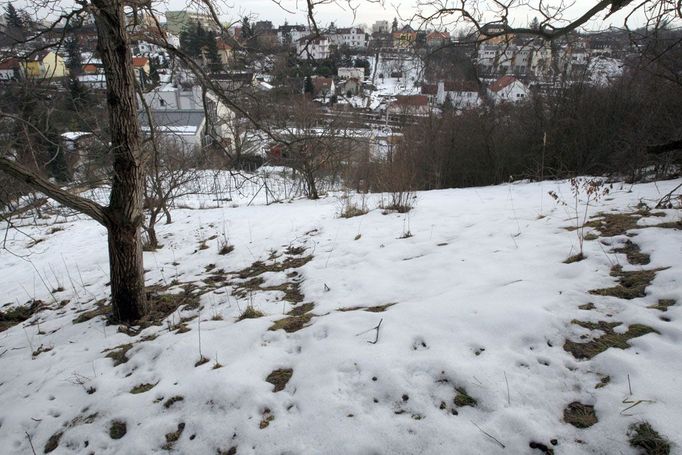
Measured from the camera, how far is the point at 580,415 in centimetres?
172

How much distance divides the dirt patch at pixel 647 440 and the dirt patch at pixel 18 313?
579cm

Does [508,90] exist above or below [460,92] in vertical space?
below

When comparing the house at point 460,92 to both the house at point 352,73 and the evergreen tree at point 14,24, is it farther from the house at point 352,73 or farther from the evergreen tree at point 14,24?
the house at point 352,73

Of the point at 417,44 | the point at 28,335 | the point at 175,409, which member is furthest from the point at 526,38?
the point at 28,335

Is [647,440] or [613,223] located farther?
[613,223]

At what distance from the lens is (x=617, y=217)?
4.02m

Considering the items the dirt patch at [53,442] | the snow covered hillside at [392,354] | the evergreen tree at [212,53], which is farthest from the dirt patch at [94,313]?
the evergreen tree at [212,53]

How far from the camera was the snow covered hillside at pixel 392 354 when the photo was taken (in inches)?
69.9

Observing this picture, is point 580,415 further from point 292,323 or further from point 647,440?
point 292,323

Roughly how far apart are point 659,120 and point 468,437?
1468 centimetres

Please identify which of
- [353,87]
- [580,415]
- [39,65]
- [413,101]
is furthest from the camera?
[353,87]

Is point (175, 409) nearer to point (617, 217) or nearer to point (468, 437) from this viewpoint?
point (468, 437)

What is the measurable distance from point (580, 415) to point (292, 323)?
6.54ft

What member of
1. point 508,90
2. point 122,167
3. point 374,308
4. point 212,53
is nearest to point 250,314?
point 374,308
